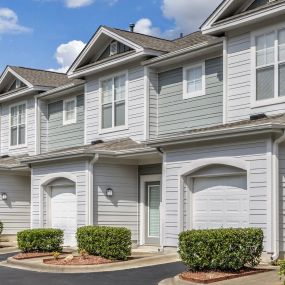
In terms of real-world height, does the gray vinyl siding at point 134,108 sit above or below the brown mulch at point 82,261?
above

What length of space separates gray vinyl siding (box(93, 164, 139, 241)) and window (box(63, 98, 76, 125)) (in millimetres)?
5426

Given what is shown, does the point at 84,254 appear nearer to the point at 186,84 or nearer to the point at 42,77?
the point at 186,84

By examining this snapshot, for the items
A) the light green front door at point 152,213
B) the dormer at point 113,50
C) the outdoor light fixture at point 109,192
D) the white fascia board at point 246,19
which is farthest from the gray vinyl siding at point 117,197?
the white fascia board at point 246,19

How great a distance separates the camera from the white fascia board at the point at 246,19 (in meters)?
16.0

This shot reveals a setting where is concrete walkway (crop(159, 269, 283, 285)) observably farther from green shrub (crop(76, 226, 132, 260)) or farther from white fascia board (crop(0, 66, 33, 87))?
white fascia board (crop(0, 66, 33, 87))

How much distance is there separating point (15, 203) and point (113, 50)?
882 cm

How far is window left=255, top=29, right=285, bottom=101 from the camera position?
1628cm

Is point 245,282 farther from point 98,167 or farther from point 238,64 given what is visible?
point 98,167

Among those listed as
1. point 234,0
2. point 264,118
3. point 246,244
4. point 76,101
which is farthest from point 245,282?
point 76,101

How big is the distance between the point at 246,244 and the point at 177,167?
4.78 meters

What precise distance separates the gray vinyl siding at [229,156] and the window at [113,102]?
199 inches

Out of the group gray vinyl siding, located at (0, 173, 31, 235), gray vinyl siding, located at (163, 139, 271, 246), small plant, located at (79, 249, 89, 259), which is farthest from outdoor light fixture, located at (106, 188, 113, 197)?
gray vinyl siding, located at (0, 173, 31, 235)

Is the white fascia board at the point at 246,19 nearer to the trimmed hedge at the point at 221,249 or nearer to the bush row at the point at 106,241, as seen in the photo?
the trimmed hedge at the point at 221,249

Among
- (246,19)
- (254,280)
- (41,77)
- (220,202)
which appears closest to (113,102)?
(246,19)
